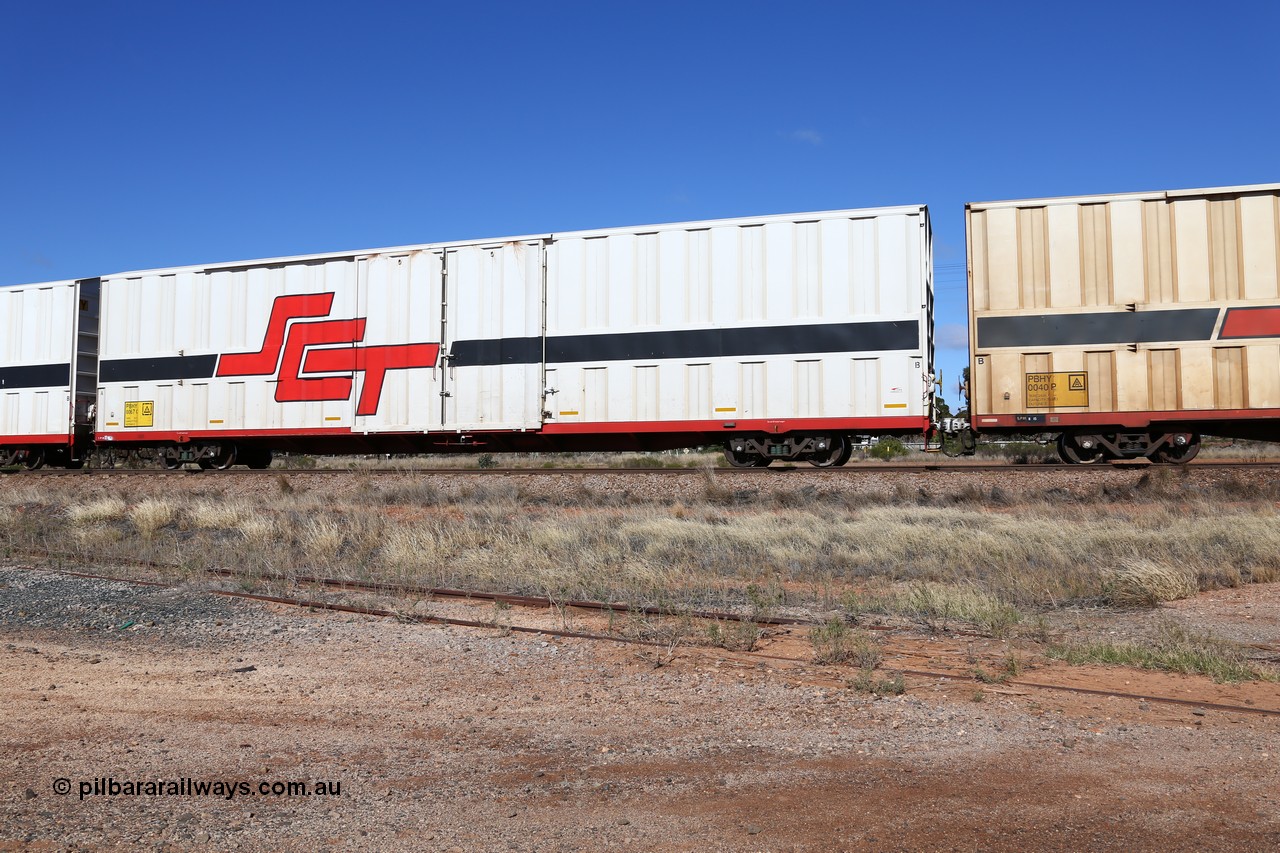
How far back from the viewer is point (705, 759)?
398cm

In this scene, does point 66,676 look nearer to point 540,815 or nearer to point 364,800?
point 364,800

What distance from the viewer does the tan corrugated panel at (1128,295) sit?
13727 millimetres

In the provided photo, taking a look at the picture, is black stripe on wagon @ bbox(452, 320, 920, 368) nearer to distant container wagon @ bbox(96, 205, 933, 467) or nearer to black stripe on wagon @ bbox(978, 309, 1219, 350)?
distant container wagon @ bbox(96, 205, 933, 467)

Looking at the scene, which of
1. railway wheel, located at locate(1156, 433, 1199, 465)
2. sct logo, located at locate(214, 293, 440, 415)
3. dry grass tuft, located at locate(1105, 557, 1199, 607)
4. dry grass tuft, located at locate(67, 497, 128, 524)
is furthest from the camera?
sct logo, located at locate(214, 293, 440, 415)

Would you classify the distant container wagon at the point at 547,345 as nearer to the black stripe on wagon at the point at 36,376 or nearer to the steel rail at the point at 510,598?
the black stripe on wagon at the point at 36,376

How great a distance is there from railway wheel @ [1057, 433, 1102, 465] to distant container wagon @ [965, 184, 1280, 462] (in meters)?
0.27

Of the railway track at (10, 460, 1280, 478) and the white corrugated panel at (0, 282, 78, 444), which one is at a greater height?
the white corrugated panel at (0, 282, 78, 444)

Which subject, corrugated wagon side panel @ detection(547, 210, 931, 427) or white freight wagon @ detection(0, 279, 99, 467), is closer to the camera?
corrugated wagon side panel @ detection(547, 210, 931, 427)

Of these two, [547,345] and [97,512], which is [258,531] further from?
[547,345]

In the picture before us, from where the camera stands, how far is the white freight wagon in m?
19.4

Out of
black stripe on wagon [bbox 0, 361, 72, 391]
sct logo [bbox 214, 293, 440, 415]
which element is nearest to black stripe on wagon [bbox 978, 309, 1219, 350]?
sct logo [bbox 214, 293, 440, 415]

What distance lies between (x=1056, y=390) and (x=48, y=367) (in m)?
20.0

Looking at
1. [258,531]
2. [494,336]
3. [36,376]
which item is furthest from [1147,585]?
[36,376]

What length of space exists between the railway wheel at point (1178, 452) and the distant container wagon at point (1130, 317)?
0.02 m
